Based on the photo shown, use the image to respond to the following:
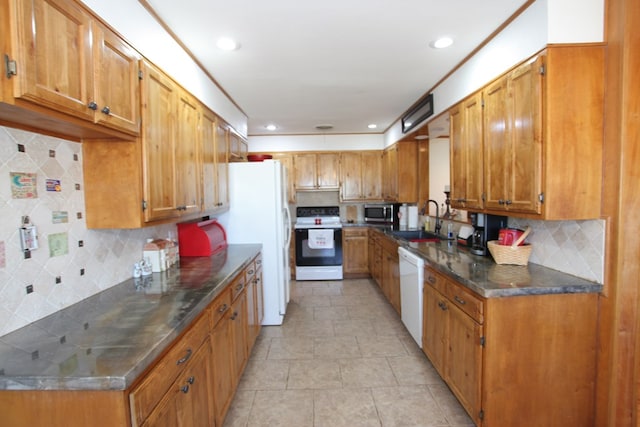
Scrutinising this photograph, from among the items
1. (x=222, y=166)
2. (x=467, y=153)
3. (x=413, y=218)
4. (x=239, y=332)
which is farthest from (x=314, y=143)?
(x=239, y=332)

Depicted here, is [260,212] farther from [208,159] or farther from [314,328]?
[314,328]

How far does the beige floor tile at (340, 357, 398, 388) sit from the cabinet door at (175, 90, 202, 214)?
5.77 ft

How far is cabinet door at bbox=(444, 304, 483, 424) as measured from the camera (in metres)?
1.80

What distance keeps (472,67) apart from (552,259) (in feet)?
4.93

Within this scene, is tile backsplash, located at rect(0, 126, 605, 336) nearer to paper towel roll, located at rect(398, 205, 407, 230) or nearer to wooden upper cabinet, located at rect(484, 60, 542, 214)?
wooden upper cabinet, located at rect(484, 60, 542, 214)

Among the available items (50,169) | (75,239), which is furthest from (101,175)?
(75,239)

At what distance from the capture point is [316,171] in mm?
5418

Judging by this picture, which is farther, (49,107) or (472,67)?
(472,67)

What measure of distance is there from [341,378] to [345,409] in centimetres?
36

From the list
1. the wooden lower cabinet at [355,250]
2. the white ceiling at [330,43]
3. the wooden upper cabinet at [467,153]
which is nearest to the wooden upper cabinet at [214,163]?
the white ceiling at [330,43]

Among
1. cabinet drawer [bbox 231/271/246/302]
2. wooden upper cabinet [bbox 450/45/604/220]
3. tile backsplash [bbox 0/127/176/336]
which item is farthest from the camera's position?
cabinet drawer [bbox 231/271/246/302]

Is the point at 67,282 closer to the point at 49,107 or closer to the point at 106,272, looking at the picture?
the point at 106,272

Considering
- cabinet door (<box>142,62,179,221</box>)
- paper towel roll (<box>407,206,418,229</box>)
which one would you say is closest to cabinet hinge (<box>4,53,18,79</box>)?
cabinet door (<box>142,62,179,221</box>)

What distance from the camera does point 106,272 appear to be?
1849 mm
